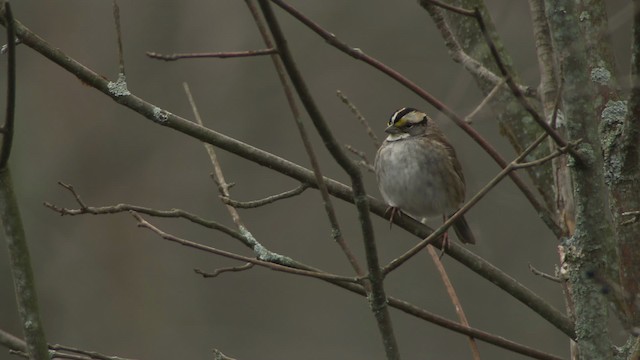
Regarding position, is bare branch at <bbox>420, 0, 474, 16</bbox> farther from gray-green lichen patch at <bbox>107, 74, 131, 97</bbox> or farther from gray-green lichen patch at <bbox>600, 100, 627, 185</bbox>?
gray-green lichen patch at <bbox>107, 74, 131, 97</bbox>

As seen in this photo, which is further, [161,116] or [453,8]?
[161,116]

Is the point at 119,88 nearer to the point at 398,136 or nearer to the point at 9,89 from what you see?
the point at 9,89

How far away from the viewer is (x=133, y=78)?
29.7 ft

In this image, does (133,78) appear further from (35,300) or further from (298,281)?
(35,300)

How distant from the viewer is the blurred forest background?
313 inches

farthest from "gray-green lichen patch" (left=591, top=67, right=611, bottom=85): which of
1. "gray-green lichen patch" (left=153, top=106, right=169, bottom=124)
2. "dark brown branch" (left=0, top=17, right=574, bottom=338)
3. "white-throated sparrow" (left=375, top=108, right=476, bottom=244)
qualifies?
"white-throated sparrow" (left=375, top=108, right=476, bottom=244)

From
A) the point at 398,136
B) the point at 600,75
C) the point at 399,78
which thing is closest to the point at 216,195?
the point at 398,136

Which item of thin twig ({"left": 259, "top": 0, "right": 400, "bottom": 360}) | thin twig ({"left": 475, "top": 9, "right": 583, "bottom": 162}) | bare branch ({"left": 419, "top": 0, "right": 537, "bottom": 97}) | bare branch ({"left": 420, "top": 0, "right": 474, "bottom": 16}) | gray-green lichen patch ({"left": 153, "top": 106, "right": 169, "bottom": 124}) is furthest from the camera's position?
bare branch ({"left": 419, "top": 0, "right": 537, "bottom": 97})

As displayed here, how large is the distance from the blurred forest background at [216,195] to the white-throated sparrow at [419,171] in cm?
248

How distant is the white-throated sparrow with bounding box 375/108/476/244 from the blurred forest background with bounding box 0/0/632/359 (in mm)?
2482

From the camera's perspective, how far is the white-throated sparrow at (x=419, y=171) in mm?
4371

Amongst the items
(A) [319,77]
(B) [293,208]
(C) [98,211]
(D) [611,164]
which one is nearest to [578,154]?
(D) [611,164]

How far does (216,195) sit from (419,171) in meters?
4.71

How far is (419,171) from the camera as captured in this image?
4.48 metres
